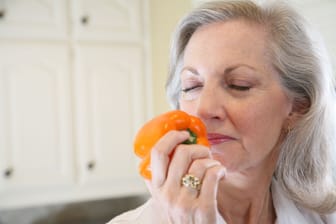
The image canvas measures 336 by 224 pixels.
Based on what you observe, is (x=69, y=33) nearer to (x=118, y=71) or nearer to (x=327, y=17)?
(x=118, y=71)

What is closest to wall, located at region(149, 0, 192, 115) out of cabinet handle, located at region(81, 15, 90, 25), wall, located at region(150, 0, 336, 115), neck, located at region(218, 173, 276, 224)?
wall, located at region(150, 0, 336, 115)

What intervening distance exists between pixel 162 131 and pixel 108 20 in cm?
176

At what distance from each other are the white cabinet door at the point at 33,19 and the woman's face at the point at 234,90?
1529 millimetres

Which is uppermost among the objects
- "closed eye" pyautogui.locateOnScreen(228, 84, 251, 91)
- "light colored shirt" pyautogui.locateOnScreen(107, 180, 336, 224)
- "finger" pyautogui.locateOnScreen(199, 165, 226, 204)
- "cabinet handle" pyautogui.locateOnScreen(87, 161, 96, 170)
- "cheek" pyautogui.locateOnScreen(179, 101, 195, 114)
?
"closed eye" pyautogui.locateOnScreen(228, 84, 251, 91)

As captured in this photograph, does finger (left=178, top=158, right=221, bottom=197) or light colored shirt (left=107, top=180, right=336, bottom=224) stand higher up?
finger (left=178, top=158, right=221, bottom=197)

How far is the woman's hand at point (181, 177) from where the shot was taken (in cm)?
64

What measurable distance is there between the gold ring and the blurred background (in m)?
1.61

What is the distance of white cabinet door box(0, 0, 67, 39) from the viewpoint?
6.88 feet

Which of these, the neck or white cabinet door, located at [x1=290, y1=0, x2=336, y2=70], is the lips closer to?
the neck

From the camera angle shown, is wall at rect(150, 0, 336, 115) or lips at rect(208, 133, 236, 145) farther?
wall at rect(150, 0, 336, 115)

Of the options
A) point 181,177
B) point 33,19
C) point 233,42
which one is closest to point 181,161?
point 181,177

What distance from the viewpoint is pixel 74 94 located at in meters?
2.24

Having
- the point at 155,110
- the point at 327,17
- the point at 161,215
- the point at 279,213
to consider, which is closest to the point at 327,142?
the point at 279,213

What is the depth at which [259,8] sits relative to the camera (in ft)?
3.03
